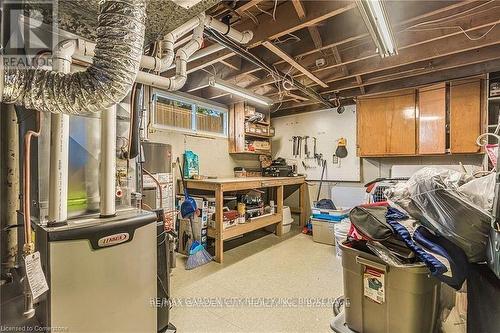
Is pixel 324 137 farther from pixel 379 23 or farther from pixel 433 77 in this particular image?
pixel 379 23

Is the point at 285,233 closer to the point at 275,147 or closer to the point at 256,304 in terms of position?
the point at 275,147

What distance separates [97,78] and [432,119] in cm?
407

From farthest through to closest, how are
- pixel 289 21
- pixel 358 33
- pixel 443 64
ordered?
pixel 443 64 → pixel 358 33 → pixel 289 21

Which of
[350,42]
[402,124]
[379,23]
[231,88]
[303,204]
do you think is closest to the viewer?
[379,23]

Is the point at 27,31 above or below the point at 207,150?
above

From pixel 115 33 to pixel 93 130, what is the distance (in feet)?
1.86

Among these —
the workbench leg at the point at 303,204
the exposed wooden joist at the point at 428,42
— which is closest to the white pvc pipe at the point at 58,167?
the exposed wooden joist at the point at 428,42

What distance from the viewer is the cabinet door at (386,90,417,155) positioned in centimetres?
366

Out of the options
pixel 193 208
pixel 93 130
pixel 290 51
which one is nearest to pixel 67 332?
pixel 93 130

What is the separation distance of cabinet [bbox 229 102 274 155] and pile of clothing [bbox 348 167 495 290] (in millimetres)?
3143

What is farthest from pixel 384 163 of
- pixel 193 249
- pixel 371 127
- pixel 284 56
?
pixel 193 249

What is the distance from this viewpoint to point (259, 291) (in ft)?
7.79

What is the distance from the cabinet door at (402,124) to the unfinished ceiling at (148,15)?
10.9 feet

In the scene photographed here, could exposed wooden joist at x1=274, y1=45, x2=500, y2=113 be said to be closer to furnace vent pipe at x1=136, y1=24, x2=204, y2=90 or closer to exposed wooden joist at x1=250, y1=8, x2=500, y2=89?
exposed wooden joist at x1=250, y1=8, x2=500, y2=89
